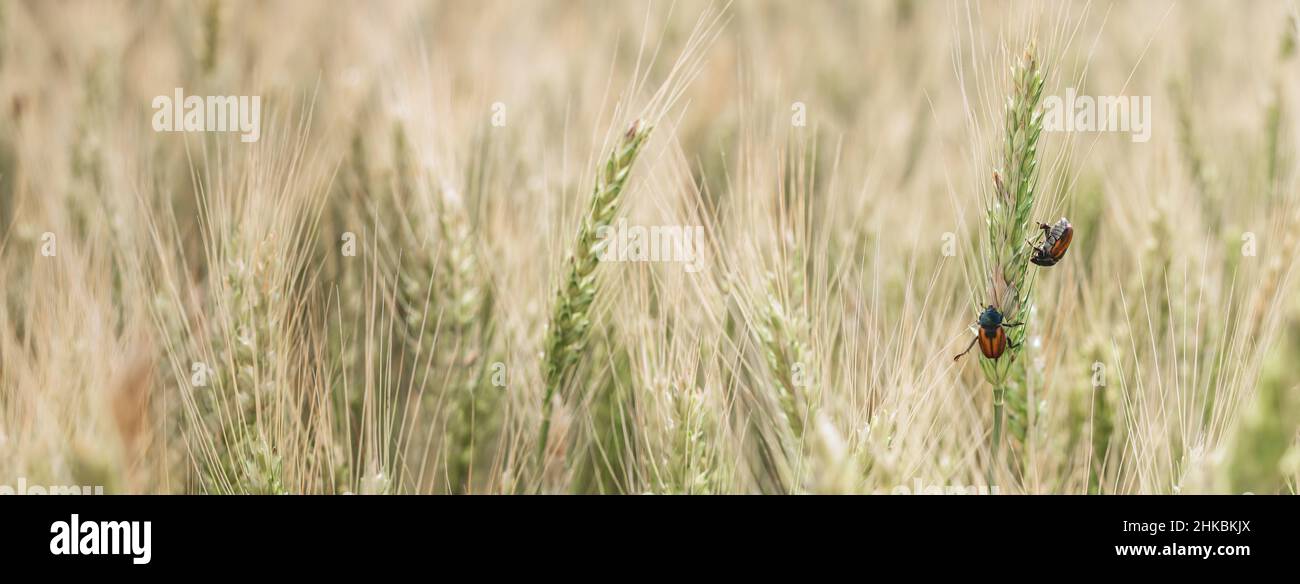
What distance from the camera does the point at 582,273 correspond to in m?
1.34

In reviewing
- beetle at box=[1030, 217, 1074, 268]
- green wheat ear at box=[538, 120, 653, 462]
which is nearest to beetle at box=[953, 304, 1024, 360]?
beetle at box=[1030, 217, 1074, 268]

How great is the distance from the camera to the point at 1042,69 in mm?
1319

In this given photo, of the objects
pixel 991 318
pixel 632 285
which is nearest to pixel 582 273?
pixel 632 285

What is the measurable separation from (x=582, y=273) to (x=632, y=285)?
0.17 m

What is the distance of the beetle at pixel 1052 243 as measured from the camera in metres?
1.43

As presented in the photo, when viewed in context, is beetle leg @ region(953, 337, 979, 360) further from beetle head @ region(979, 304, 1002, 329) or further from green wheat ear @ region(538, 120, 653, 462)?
green wheat ear @ region(538, 120, 653, 462)

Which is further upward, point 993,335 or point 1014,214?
point 1014,214

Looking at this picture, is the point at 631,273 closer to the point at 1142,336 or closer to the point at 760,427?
Answer: the point at 760,427

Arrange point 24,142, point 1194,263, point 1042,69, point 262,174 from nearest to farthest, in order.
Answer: point 1042,69
point 262,174
point 1194,263
point 24,142

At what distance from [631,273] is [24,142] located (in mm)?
1531

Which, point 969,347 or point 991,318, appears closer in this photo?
point 991,318

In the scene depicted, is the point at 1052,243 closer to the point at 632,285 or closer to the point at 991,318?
the point at 991,318
